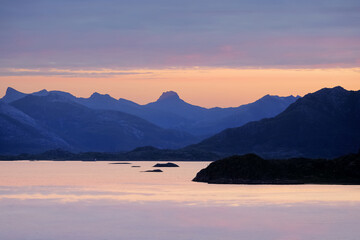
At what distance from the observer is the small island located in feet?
530

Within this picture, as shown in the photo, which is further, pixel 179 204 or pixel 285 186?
pixel 285 186

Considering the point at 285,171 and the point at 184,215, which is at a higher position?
the point at 285,171

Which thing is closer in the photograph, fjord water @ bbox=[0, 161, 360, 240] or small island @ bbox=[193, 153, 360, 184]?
fjord water @ bbox=[0, 161, 360, 240]

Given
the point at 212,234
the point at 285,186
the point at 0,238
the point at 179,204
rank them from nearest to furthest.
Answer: the point at 0,238 → the point at 212,234 → the point at 179,204 → the point at 285,186

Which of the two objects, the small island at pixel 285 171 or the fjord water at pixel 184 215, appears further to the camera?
the small island at pixel 285 171

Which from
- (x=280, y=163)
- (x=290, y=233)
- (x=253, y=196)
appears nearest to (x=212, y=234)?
(x=290, y=233)

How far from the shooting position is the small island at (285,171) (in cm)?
16150

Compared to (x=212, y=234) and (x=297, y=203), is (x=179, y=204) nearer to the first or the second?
(x=297, y=203)

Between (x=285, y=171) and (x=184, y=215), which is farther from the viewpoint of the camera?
(x=285, y=171)

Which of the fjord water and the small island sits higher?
the small island

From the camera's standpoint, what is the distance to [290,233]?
67.4 meters

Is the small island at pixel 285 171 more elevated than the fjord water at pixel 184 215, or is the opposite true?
the small island at pixel 285 171

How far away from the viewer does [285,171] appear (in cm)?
16688

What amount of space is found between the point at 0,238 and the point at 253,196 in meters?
68.0
